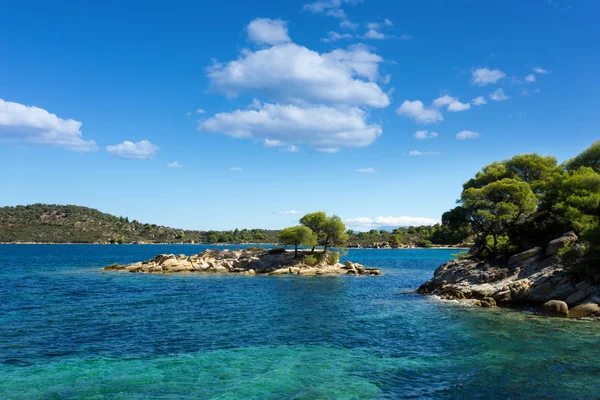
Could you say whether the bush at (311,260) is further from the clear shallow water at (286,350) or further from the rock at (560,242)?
the rock at (560,242)

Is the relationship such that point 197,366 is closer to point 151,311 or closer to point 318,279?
point 151,311

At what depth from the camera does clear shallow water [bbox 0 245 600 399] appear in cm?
2103

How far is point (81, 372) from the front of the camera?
23.7 metres

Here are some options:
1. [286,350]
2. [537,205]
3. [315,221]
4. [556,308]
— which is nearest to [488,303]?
[556,308]

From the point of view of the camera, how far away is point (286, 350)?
28984 millimetres

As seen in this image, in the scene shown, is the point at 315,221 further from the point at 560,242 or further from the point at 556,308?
the point at 556,308

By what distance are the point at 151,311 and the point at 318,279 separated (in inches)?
1713

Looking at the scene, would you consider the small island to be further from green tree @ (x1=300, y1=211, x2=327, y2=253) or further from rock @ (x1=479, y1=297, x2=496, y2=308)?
rock @ (x1=479, y1=297, x2=496, y2=308)

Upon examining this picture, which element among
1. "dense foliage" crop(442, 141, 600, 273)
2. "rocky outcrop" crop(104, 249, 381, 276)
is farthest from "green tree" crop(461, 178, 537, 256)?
"rocky outcrop" crop(104, 249, 381, 276)

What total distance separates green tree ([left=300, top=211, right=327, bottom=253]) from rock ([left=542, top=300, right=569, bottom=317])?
64678mm

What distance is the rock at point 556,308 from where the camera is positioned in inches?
1530

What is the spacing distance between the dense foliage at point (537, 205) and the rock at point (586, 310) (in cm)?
552

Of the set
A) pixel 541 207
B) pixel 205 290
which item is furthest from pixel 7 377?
pixel 541 207

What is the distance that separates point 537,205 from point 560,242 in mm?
15472
